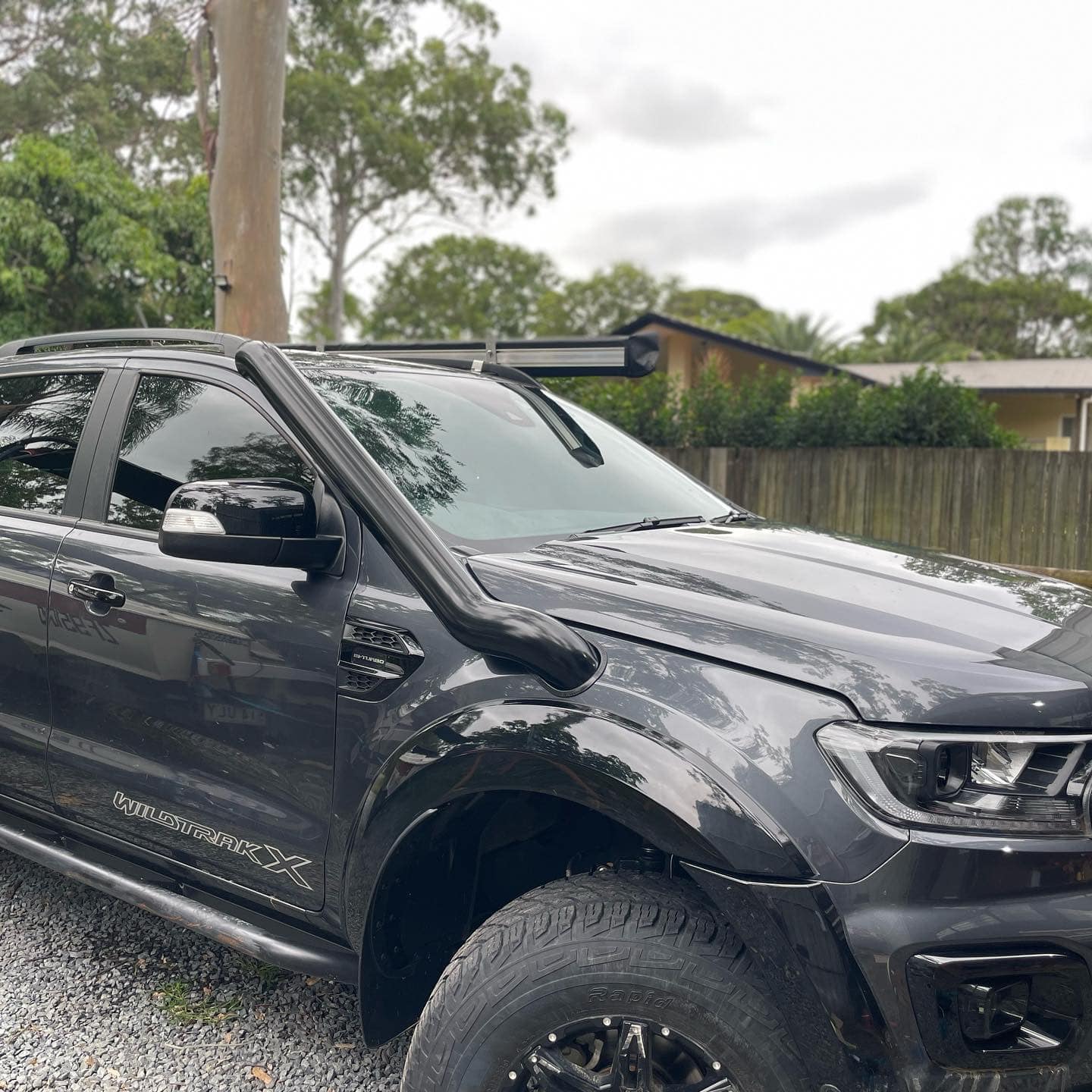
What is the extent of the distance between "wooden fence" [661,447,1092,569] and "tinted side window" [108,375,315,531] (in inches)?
330

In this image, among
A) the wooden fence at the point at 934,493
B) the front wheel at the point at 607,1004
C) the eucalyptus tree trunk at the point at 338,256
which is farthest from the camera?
the eucalyptus tree trunk at the point at 338,256

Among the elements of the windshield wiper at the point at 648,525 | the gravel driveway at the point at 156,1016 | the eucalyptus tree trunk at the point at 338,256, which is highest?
the eucalyptus tree trunk at the point at 338,256

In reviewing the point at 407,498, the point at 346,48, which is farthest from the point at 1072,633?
the point at 346,48

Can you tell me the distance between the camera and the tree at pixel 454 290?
42.5 metres

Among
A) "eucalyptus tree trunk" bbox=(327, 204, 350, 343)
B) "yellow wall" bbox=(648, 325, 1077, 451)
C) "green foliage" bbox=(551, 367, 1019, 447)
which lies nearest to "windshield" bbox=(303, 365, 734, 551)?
"green foliage" bbox=(551, 367, 1019, 447)

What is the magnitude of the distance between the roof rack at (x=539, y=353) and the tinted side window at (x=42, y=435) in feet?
2.23

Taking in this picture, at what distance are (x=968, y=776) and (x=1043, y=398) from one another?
1195 inches

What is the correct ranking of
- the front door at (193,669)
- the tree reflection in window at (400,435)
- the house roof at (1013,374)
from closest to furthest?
the front door at (193,669) < the tree reflection in window at (400,435) < the house roof at (1013,374)

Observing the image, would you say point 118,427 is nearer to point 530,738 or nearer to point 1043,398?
point 530,738

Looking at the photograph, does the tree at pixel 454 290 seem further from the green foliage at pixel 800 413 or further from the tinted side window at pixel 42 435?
the tinted side window at pixel 42 435

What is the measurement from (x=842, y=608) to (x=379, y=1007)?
1245 millimetres

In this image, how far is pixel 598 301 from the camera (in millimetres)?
49562

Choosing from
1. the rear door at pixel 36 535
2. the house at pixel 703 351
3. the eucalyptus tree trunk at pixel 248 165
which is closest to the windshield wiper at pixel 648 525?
the rear door at pixel 36 535

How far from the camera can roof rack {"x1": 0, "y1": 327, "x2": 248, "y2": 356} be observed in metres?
2.77
